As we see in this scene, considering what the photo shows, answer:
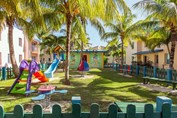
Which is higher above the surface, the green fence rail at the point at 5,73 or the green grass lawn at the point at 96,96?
the green fence rail at the point at 5,73

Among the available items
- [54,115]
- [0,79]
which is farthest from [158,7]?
[0,79]

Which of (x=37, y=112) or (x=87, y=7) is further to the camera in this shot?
(x=87, y=7)

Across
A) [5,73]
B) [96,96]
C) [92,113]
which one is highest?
[92,113]

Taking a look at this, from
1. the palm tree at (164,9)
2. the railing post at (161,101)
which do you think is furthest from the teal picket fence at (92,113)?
the palm tree at (164,9)

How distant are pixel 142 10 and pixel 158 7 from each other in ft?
3.70

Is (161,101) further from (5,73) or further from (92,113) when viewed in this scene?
(5,73)

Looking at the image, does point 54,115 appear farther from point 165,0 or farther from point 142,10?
point 165,0

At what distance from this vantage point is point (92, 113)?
270cm

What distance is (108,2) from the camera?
21.9 feet

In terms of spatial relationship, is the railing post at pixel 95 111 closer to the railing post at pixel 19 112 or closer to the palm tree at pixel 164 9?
the railing post at pixel 19 112

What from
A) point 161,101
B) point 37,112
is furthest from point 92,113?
point 161,101

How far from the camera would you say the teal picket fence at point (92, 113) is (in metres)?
2.64

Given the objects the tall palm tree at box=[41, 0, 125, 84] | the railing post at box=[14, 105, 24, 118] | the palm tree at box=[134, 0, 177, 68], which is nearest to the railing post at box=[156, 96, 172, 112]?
the railing post at box=[14, 105, 24, 118]

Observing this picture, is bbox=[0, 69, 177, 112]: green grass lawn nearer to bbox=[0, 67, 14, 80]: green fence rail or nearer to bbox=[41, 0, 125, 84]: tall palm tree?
bbox=[41, 0, 125, 84]: tall palm tree
